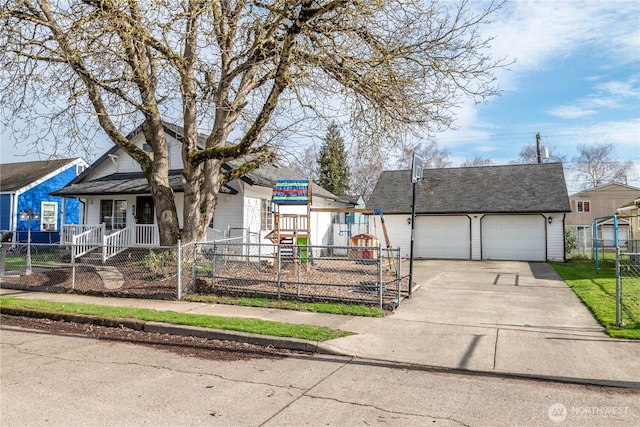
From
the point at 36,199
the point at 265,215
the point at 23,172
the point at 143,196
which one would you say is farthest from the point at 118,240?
the point at 23,172

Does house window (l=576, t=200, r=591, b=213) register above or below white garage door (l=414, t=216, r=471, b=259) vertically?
above

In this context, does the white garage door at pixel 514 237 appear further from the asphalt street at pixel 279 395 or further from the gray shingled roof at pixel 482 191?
the asphalt street at pixel 279 395

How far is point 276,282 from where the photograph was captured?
998cm

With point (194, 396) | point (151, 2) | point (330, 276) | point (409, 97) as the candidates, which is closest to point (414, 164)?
point (409, 97)

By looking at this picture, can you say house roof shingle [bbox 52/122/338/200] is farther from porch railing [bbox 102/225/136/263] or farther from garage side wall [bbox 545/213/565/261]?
garage side wall [bbox 545/213/565/261]

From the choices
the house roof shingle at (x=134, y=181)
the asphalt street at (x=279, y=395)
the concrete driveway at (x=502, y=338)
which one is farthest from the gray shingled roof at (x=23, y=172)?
the concrete driveway at (x=502, y=338)

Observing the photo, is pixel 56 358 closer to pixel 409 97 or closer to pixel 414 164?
pixel 414 164

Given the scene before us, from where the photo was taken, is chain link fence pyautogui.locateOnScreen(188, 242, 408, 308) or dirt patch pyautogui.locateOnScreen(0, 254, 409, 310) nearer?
chain link fence pyautogui.locateOnScreen(188, 242, 408, 308)

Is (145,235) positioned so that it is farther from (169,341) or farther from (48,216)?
(48,216)

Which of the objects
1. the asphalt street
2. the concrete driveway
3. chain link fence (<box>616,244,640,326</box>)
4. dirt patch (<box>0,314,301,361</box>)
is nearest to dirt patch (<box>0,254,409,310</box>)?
the concrete driveway

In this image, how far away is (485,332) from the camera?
728cm

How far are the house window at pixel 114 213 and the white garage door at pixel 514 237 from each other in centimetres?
1828

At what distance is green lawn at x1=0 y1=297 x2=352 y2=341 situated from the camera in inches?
273

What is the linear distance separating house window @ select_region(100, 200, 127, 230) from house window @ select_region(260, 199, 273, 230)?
6.29 meters
